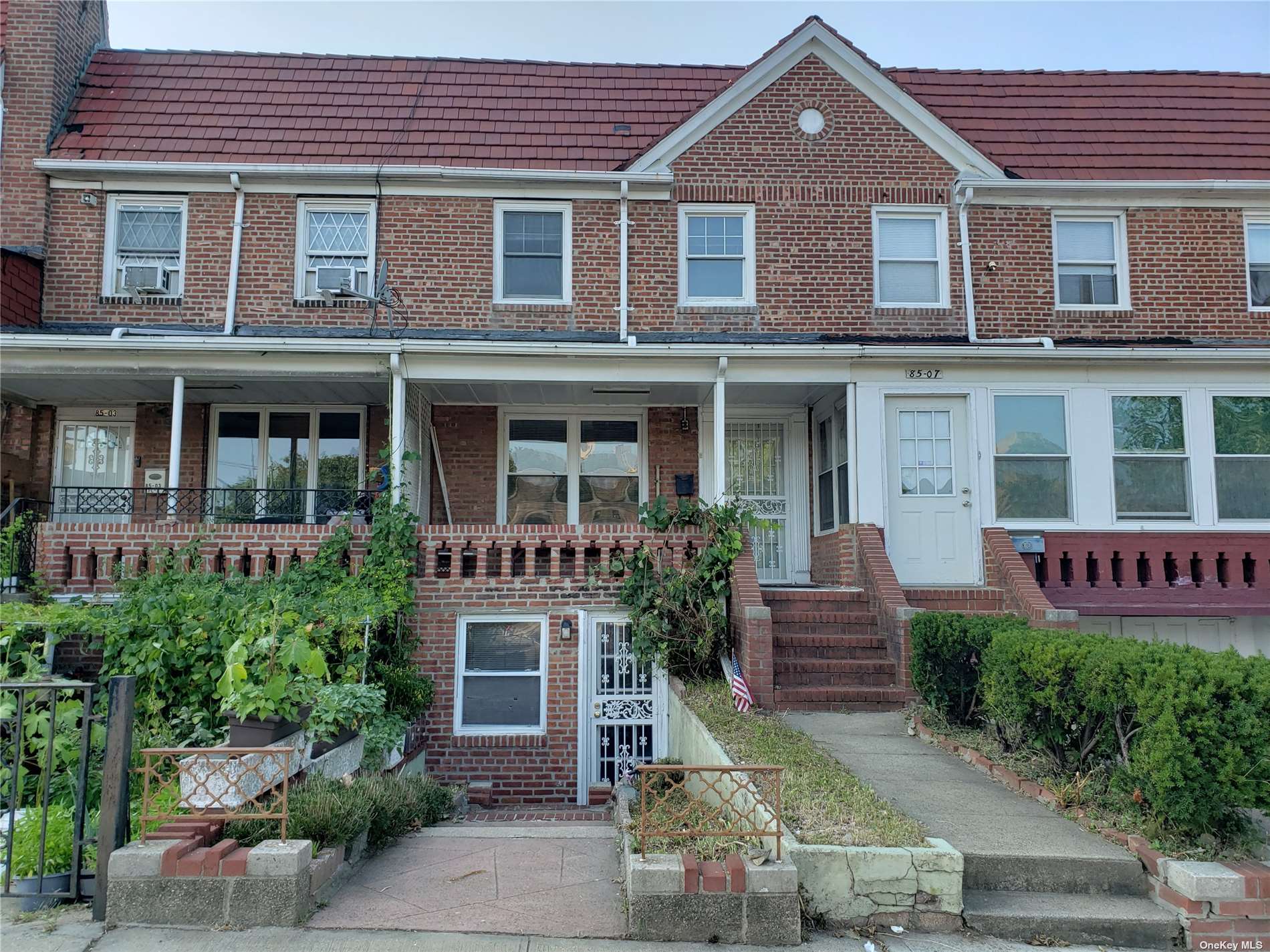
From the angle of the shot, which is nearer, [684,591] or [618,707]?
[684,591]

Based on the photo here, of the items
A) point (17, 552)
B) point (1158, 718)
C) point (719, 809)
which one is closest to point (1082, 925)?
point (1158, 718)

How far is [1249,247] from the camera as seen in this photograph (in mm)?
12477

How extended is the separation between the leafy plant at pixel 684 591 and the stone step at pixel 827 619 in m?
0.69

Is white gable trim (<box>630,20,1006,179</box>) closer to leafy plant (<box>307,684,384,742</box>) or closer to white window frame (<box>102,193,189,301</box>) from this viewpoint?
white window frame (<box>102,193,189,301</box>)

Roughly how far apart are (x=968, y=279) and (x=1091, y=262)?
188cm

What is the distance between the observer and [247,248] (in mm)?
12039

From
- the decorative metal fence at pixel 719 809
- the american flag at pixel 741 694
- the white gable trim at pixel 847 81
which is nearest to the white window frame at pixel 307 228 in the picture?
the white gable trim at pixel 847 81

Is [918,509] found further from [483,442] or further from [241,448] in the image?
[241,448]

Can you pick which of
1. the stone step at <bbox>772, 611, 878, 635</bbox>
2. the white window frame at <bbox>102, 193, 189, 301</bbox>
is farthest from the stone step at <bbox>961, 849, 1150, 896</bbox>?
the white window frame at <bbox>102, 193, 189, 301</bbox>

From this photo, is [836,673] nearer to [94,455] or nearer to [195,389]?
[195,389]

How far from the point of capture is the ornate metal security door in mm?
9688

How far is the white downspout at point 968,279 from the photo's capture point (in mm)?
11688

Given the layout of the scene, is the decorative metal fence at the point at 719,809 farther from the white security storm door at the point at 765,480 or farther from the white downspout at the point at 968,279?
the white downspout at the point at 968,279

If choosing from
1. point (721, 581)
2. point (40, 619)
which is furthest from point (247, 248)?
point (721, 581)
